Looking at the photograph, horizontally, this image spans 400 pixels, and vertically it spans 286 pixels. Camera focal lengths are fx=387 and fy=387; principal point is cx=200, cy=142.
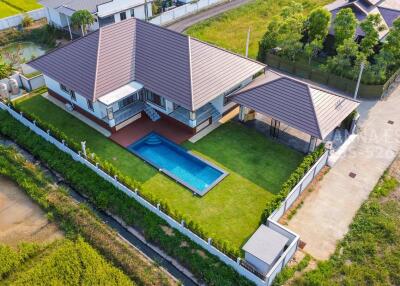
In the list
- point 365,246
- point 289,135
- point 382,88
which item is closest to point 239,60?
point 289,135

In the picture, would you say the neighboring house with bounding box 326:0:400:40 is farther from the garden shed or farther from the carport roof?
the garden shed

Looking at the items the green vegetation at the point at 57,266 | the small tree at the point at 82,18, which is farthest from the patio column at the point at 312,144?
the small tree at the point at 82,18

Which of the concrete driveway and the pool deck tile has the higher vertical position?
the pool deck tile

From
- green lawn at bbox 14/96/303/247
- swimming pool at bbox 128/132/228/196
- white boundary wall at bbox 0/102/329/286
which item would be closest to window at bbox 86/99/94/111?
green lawn at bbox 14/96/303/247

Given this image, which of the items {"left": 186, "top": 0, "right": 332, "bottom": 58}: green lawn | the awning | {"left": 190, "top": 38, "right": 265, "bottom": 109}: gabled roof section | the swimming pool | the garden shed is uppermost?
{"left": 190, "top": 38, "right": 265, "bottom": 109}: gabled roof section

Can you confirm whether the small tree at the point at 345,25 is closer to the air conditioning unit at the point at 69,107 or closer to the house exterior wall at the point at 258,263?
the house exterior wall at the point at 258,263
